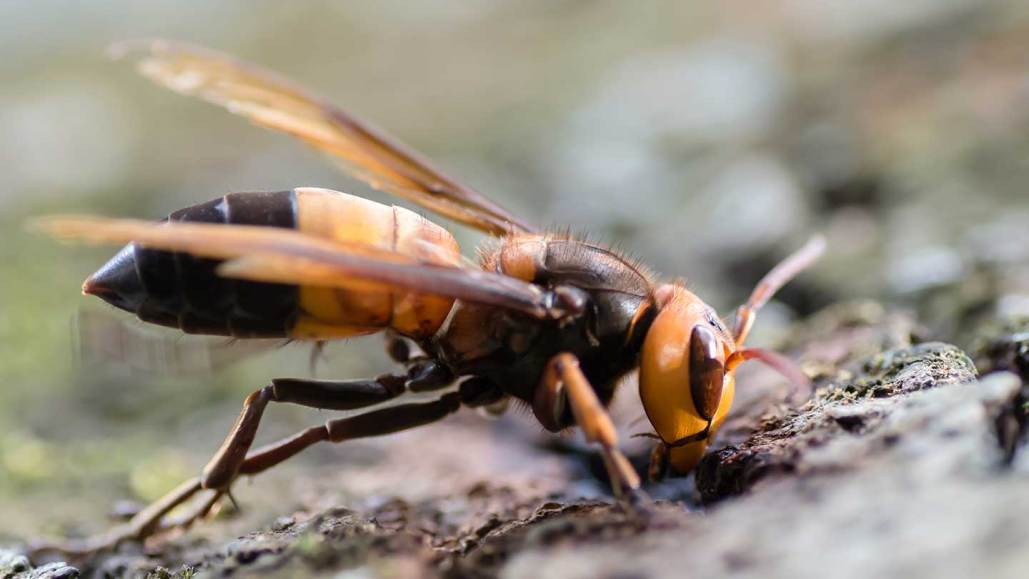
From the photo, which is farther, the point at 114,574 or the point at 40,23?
the point at 40,23

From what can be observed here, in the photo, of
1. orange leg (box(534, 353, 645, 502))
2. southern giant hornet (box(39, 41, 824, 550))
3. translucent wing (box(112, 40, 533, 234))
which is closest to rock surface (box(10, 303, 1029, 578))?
orange leg (box(534, 353, 645, 502))

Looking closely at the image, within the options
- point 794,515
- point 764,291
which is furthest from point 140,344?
point 794,515

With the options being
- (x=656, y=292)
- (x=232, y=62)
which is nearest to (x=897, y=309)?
(x=656, y=292)

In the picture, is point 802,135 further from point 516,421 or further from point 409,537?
point 409,537

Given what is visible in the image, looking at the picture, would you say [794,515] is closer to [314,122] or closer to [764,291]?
[764,291]

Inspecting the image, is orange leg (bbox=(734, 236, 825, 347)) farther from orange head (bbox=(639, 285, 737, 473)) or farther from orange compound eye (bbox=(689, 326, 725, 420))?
orange compound eye (bbox=(689, 326, 725, 420))
